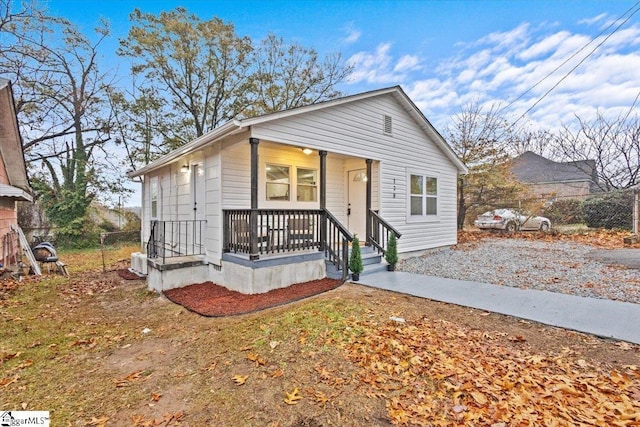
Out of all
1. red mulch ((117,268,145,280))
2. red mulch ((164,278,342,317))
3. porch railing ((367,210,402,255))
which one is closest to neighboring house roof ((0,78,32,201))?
red mulch ((117,268,145,280))

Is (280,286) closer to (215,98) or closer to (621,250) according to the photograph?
(621,250)

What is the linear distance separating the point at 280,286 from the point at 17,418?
4.01m

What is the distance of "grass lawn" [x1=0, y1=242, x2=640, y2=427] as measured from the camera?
2359 mm

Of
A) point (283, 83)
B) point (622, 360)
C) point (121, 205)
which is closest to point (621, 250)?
point (622, 360)

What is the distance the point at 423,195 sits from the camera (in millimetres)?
9977

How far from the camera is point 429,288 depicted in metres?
5.64

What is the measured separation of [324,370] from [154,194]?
34.4ft

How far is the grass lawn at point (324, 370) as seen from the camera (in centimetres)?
236

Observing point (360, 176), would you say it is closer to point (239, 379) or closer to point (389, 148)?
point (389, 148)

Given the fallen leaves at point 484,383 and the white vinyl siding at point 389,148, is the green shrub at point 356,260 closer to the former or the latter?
the white vinyl siding at point 389,148

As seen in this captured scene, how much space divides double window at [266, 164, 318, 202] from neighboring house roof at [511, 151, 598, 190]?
18.7 m

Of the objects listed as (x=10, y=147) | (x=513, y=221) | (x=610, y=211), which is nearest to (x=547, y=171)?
(x=610, y=211)

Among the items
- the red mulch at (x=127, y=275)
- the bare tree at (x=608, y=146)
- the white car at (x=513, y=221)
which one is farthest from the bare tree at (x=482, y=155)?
the red mulch at (x=127, y=275)

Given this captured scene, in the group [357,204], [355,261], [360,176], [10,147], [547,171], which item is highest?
[547,171]
